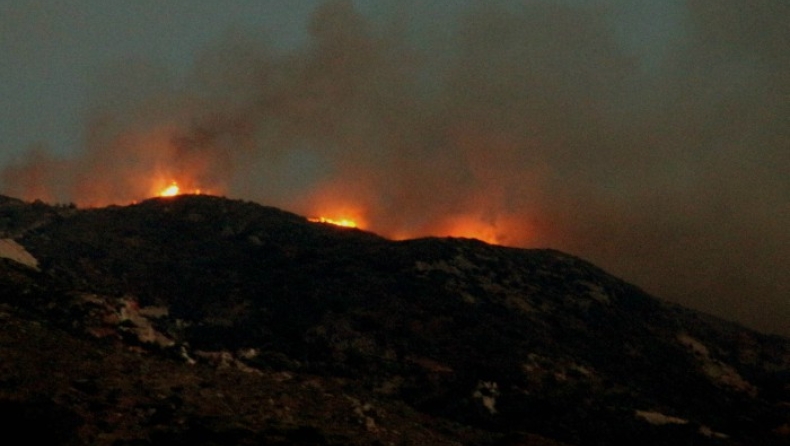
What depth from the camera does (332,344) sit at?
2068 inches

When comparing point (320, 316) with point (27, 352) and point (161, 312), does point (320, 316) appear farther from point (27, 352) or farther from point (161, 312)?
point (27, 352)

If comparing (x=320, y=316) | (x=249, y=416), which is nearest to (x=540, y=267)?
(x=320, y=316)

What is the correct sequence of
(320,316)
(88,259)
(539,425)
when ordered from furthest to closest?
1. (88,259)
2. (320,316)
3. (539,425)

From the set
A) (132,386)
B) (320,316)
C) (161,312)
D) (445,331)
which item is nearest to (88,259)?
(161,312)

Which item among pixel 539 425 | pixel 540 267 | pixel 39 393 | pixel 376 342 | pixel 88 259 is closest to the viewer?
pixel 39 393

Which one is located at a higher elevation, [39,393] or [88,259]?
[88,259]

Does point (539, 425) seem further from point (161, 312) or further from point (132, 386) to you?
point (161, 312)

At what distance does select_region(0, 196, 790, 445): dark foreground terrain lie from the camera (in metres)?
30.2

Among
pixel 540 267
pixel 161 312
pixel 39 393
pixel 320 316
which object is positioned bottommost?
pixel 39 393

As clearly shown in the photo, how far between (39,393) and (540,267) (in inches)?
2422

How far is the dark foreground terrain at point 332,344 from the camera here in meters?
30.2

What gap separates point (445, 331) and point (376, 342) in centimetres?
739

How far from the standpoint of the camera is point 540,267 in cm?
7975

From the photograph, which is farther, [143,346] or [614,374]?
[614,374]
